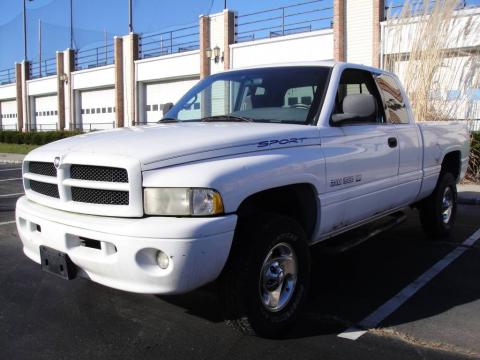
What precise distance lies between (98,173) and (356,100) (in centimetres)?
212

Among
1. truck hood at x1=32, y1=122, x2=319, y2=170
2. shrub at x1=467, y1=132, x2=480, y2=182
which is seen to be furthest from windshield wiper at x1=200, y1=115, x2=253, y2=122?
shrub at x1=467, y1=132, x2=480, y2=182

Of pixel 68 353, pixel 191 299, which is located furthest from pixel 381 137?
pixel 68 353

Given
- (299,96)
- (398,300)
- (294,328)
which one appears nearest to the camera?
(294,328)

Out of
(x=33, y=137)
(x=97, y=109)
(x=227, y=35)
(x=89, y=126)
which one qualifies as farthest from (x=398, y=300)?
(x=89, y=126)

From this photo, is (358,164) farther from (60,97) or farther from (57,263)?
(60,97)

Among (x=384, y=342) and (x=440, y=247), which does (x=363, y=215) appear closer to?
(x=384, y=342)

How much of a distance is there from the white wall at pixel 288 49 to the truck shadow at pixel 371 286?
1588cm

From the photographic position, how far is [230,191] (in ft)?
10.4

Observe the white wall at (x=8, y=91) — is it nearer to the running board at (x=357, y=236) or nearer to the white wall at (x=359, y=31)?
the white wall at (x=359, y=31)

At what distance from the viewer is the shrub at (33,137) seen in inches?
1192

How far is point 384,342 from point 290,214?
110 cm

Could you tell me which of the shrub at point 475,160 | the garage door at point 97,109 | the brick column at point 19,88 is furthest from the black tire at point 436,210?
the brick column at point 19,88

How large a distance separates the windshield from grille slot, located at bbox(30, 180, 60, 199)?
1416 mm

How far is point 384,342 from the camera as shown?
11.7 ft
